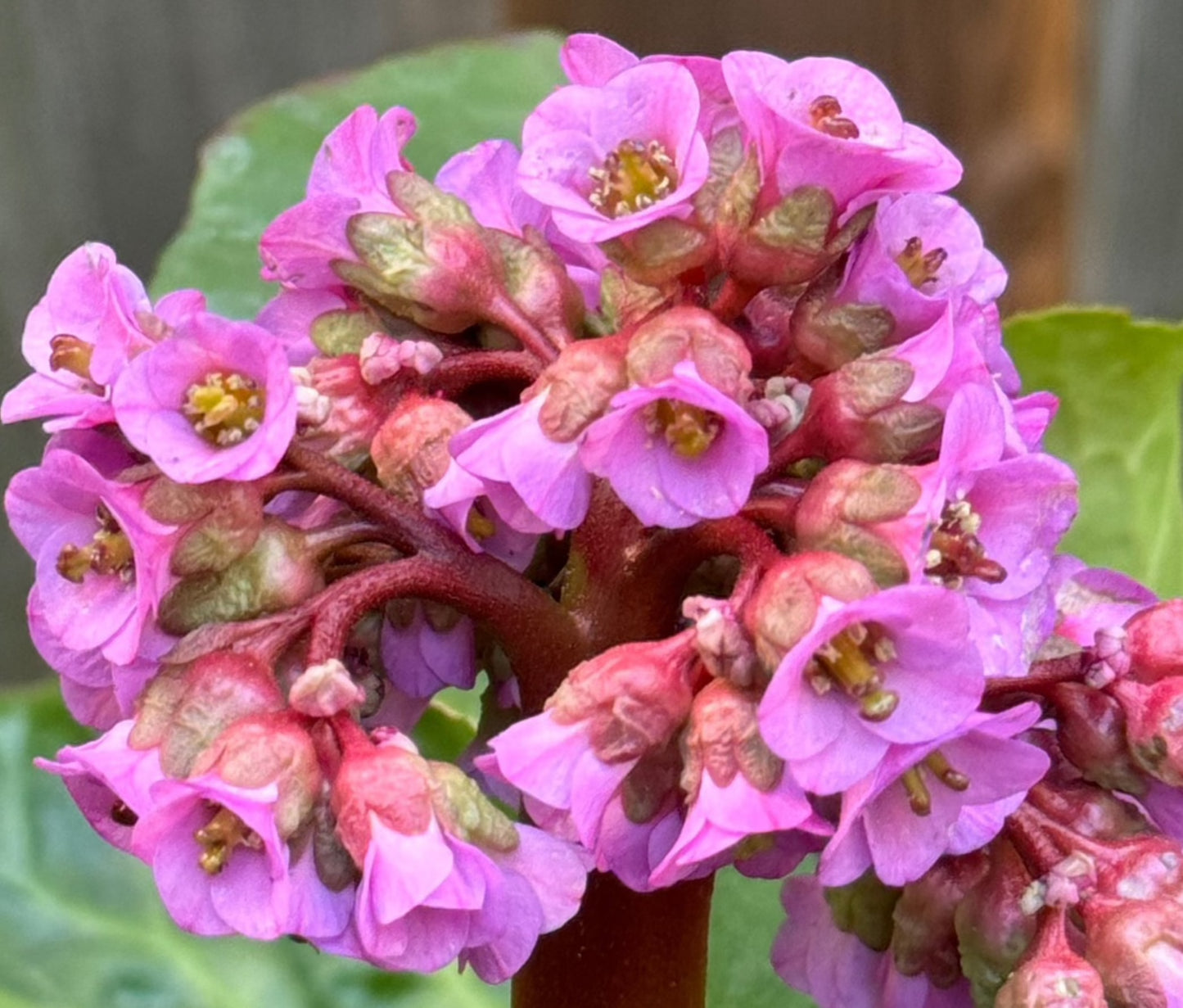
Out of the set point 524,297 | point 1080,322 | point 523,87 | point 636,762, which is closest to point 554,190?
point 524,297

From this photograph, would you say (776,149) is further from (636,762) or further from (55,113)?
(55,113)

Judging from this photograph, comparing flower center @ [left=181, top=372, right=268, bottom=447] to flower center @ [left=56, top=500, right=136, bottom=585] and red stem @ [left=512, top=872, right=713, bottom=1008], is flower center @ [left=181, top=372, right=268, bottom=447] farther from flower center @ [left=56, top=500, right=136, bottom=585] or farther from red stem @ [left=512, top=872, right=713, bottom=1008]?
red stem @ [left=512, top=872, right=713, bottom=1008]

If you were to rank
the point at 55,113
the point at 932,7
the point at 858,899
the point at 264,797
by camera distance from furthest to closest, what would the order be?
1. the point at 932,7
2. the point at 55,113
3. the point at 858,899
4. the point at 264,797

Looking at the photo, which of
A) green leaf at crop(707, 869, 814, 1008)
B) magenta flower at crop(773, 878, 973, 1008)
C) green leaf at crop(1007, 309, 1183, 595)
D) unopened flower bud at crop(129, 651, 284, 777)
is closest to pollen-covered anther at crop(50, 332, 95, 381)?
unopened flower bud at crop(129, 651, 284, 777)

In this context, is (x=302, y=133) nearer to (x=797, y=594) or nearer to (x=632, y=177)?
(x=632, y=177)

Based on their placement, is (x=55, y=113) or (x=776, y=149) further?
(x=55, y=113)

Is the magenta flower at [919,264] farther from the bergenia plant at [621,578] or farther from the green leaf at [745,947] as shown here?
the green leaf at [745,947]
